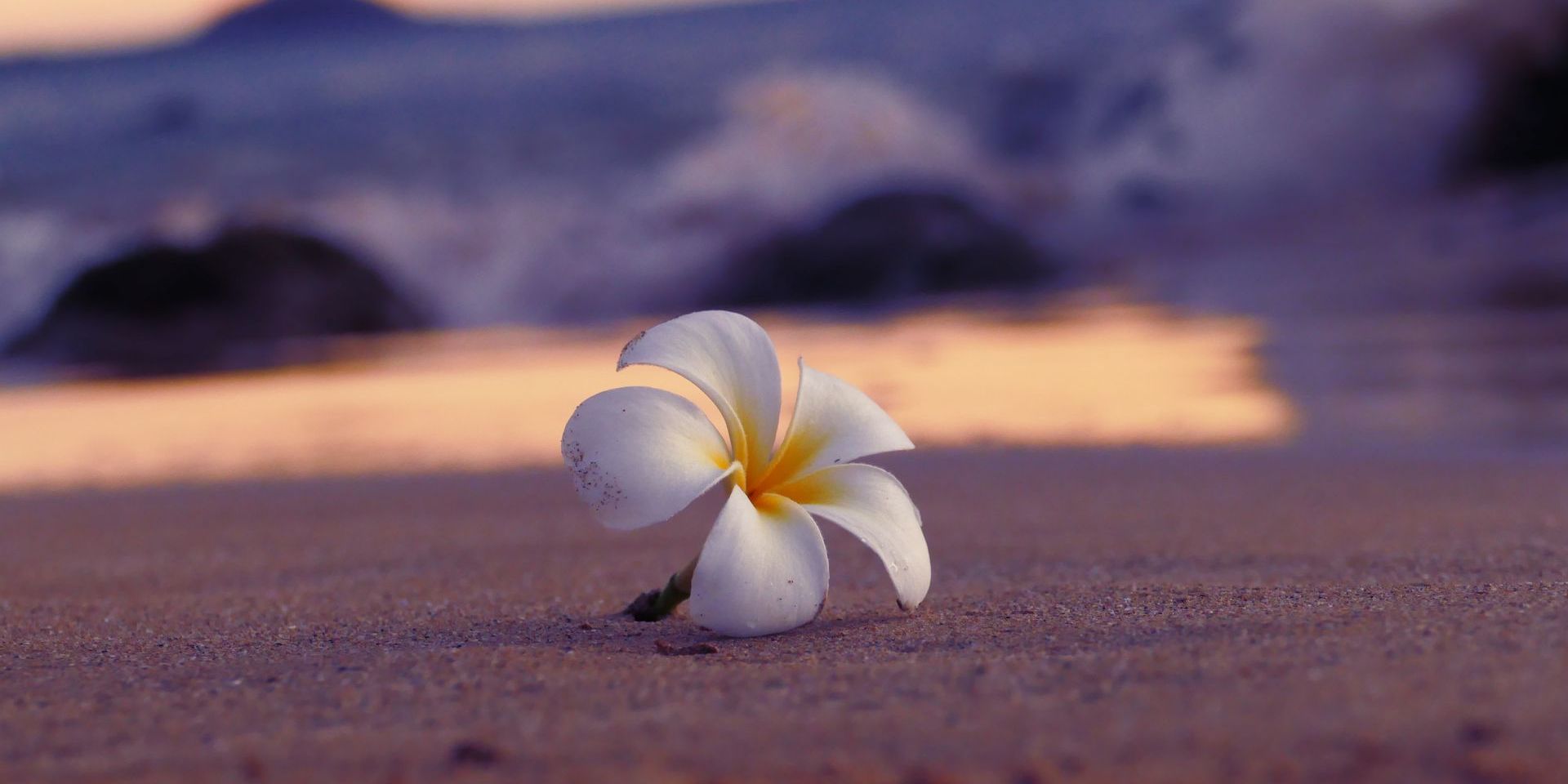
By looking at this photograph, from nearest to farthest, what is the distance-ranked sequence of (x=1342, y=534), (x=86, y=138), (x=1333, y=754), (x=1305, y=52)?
(x=1333, y=754) → (x=1342, y=534) → (x=1305, y=52) → (x=86, y=138)

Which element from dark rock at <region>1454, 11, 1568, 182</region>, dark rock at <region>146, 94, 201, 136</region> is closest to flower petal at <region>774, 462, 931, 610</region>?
dark rock at <region>1454, 11, 1568, 182</region>

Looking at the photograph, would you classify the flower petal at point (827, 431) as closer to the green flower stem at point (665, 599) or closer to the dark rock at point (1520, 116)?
the green flower stem at point (665, 599)

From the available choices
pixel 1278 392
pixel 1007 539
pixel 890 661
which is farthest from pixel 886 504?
pixel 1278 392

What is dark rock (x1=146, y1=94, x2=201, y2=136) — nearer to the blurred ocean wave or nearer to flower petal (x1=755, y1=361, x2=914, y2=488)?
the blurred ocean wave

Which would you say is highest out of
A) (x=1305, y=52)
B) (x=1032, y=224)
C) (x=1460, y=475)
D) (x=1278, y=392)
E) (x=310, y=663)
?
(x=1305, y=52)

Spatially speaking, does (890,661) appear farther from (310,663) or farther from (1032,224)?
(1032,224)

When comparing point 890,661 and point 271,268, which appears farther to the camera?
point 271,268

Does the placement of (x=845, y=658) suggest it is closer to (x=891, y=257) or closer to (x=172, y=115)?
(x=891, y=257)
